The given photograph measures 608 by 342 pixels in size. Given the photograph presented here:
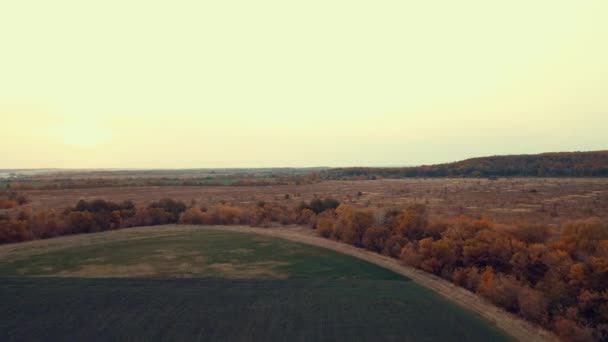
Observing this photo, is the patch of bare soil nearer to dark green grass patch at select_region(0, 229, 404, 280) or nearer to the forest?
dark green grass patch at select_region(0, 229, 404, 280)

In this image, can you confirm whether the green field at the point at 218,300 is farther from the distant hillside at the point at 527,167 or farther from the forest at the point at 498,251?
the distant hillside at the point at 527,167

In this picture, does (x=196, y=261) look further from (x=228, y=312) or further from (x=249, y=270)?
(x=228, y=312)

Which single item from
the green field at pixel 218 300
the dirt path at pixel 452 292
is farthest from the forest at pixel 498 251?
the green field at pixel 218 300

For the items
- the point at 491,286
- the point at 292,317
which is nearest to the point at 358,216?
the point at 491,286

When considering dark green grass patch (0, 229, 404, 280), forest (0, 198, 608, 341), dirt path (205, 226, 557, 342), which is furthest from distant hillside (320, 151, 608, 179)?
dark green grass patch (0, 229, 404, 280)

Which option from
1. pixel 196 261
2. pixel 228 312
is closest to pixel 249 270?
pixel 196 261
